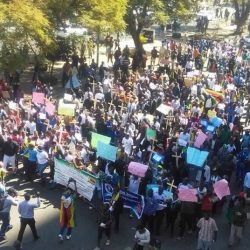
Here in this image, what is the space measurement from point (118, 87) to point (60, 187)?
7707 mm

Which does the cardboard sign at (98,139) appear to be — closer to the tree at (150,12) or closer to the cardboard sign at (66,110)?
the cardboard sign at (66,110)

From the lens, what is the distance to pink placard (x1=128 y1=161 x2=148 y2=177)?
12620 millimetres

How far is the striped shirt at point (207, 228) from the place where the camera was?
10484mm

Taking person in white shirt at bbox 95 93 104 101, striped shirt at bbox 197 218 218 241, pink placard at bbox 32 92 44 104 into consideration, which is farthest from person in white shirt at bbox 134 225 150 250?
person in white shirt at bbox 95 93 104 101

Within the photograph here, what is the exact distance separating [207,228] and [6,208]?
4.59m

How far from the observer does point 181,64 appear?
2838 cm

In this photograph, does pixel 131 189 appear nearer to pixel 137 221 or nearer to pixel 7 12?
pixel 137 221

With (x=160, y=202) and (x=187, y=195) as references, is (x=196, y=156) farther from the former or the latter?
→ (x=160, y=202)

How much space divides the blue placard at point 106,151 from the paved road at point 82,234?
1432 mm

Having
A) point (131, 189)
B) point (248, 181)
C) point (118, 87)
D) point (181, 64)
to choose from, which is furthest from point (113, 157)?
point (181, 64)

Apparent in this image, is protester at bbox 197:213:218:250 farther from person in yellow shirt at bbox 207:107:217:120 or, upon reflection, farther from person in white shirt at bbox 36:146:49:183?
person in yellow shirt at bbox 207:107:217:120

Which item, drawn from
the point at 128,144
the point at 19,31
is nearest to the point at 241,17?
the point at 19,31

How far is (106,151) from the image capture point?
13594 millimetres

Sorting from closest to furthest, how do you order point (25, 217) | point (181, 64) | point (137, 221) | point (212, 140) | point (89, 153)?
point (25, 217) < point (137, 221) < point (89, 153) < point (212, 140) < point (181, 64)
